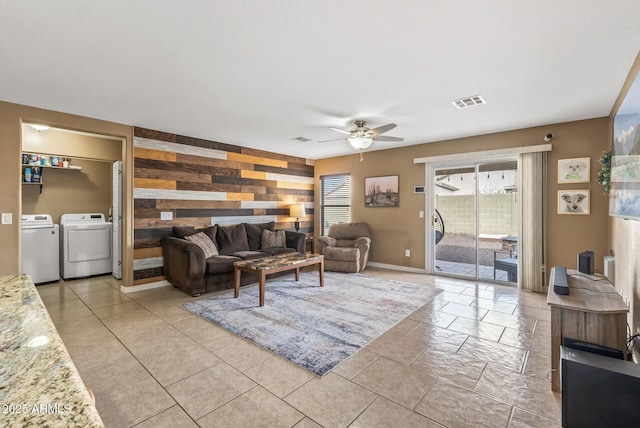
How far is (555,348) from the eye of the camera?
207cm

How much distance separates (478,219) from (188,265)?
4.62 m

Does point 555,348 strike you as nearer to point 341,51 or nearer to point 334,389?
point 334,389

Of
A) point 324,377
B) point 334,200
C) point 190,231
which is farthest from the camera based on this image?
point 334,200

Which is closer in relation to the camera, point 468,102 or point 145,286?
point 468,102

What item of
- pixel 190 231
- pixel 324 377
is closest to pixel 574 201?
pixel 324 377

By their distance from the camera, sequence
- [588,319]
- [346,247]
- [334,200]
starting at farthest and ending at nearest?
[334,200] → [346,247] → [588,319]

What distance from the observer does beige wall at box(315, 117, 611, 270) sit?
397cm

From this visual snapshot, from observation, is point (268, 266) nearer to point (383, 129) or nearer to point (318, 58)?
point (383, 129)

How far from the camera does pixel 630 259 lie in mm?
2553

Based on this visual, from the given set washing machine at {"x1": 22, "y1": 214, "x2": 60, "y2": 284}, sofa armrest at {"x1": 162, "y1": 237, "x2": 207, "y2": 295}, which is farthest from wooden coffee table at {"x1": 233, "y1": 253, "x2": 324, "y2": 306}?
washing machine at {"x1": 22, "y1": 214, "x2": 60, "y2": 284}

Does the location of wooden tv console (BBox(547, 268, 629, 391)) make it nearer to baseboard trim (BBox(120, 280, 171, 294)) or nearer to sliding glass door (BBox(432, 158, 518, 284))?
sliding glass door (BBox(432, 158, 518, 284))

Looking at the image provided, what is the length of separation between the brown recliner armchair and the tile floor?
7.02 ft

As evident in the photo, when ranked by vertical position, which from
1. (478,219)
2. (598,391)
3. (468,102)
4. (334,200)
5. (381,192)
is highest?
(468,102)

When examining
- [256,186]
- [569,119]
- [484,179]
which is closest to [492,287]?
[484,179]
